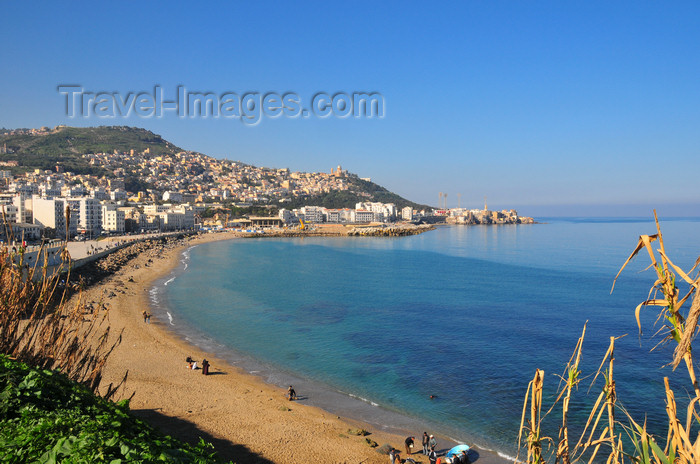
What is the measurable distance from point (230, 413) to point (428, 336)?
9.96 m

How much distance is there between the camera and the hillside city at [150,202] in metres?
56.7

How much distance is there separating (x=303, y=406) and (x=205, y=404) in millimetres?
2591

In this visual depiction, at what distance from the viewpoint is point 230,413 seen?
11523mm

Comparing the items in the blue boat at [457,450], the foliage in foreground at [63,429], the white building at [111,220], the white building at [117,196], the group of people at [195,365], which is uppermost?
the white building at [117,196]

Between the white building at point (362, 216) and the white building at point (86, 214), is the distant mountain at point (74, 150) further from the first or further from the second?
the white building at point (86, 214)

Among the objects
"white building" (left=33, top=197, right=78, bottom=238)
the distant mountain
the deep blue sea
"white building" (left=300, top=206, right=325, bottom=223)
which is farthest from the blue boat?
the distant mountain

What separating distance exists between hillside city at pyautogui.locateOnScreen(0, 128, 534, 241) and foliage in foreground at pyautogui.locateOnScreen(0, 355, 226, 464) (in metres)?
33.4

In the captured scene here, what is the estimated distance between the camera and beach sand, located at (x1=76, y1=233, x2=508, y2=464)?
974 cm

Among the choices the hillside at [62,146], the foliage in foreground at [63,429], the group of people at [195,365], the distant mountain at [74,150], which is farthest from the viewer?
the distant mountain at [74,150]

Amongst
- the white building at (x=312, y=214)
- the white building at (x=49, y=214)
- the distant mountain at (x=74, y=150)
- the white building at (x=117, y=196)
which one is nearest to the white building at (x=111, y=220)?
the white building at (x=49, y=214)

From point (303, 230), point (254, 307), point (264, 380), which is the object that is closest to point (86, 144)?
point (303, 230)

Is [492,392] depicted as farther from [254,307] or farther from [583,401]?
[254,307]

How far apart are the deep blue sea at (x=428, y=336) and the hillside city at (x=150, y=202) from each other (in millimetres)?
19522

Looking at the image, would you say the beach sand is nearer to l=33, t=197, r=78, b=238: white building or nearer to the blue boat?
the blue boat
